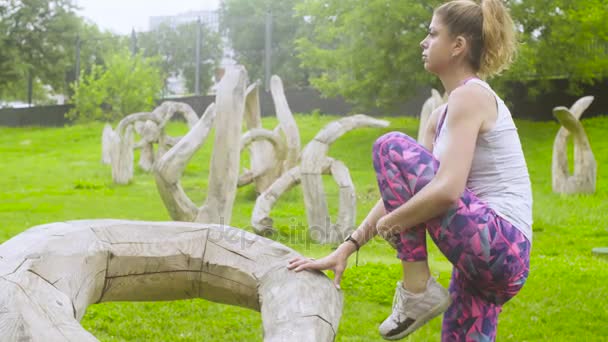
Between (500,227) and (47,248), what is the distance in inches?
66.2

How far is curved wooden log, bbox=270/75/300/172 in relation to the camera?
11.3 m

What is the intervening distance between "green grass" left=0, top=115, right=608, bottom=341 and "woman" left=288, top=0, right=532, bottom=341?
84.5 inches

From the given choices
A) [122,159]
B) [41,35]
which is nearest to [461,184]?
[122,159]

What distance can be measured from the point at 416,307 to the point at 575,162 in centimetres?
1076

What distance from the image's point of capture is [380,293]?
18.8ft

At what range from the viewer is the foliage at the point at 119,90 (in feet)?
90.8

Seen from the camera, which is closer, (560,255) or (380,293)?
(380,293)

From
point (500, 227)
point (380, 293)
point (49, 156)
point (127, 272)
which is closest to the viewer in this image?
point (500, 227)

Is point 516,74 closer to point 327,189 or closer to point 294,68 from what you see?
point 327,189

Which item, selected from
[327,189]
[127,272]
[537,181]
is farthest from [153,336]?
[537,181]

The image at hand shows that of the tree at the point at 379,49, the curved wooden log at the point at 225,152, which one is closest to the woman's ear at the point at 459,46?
the curved wooden log at the point at 225,152

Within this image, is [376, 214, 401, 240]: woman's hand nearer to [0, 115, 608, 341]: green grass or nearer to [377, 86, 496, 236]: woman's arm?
[377, 86, 496, 236]: woman's arm

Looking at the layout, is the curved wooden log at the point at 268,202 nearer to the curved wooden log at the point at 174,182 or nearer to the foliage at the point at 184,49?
the curved wooden log at the point at 174,182

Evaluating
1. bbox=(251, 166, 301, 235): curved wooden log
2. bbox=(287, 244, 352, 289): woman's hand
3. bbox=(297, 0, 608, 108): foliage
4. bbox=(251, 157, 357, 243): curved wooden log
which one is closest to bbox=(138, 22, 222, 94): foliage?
bbox=(297, 0, 608, 108): foliage
